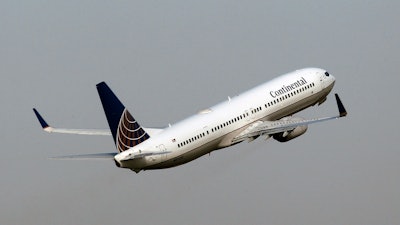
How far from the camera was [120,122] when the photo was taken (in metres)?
75.4

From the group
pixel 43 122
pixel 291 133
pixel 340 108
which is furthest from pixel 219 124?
pixel 43 122

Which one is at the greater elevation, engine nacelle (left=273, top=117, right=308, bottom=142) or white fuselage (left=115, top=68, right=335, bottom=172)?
white fuselage (left=115, top=68, right=335, bottom=172)

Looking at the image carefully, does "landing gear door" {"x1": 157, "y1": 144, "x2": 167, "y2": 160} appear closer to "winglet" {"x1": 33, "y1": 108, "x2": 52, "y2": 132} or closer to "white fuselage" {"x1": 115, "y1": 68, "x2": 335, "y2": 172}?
"white fuselage" {"x1": 115, "y1": 68, "x2": 335, "y2": 172}

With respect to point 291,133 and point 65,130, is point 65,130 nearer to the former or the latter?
point 65,130

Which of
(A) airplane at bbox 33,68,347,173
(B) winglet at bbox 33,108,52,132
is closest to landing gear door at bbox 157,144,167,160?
(A) airplane at bbox 33,68,347,173

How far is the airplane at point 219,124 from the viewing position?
7606 centimetres

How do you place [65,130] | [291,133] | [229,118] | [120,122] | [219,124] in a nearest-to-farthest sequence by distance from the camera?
1. [120,122]
2. [219,124]
3. [229,118]
4. [291,133]
5. [65,130]

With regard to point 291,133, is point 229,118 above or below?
above

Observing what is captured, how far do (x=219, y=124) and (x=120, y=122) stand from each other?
434 inches

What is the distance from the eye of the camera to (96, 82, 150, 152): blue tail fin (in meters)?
74.3

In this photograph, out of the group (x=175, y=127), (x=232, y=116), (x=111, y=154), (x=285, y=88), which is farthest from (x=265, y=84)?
(x=111, y=154)

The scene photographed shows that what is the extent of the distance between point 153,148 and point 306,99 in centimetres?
2208

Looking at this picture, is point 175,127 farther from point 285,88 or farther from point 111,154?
point 285,88

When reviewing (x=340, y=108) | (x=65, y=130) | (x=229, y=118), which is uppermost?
(x=65, y=130)
